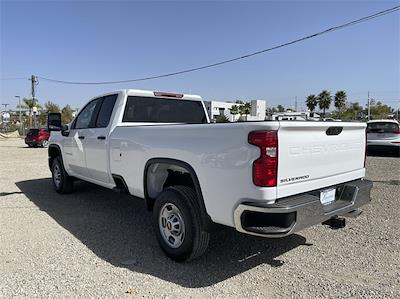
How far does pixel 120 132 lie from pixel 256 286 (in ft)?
9.16

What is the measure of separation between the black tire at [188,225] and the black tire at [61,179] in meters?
3.99

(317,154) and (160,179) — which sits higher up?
(317,154)

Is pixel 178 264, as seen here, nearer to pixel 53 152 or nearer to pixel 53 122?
pixel 53 122

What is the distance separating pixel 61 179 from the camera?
7.59m

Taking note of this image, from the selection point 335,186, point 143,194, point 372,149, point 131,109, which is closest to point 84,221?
point 143,194

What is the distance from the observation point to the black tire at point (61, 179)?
7469mm

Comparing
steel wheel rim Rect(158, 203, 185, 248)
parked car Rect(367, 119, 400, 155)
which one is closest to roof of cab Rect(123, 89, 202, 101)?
steel wheel rim Rect(158, 203, 185, 248)

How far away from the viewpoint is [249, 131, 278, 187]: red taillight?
3137 mm

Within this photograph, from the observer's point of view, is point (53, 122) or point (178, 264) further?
point (53, 122)

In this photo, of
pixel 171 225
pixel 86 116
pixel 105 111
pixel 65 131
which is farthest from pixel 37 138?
pixel 171 225

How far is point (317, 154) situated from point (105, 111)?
3.56 m

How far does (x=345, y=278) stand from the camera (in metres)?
3.66

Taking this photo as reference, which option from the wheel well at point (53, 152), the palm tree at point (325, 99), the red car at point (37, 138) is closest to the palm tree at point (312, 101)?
the palm tree at point (325, 99)

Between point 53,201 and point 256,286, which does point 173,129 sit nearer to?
point 256,286
